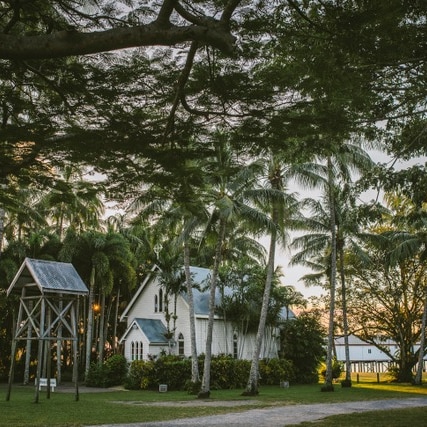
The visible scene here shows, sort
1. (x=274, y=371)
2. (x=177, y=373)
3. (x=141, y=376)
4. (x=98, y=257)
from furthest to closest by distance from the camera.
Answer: (x=98, y=257), (x=274, y=371), (x=141, y=376), (x=177, y=373)

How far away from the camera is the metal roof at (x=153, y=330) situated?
1303 inches

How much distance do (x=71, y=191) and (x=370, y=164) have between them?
19164mm

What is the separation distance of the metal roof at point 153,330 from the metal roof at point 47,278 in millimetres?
13210

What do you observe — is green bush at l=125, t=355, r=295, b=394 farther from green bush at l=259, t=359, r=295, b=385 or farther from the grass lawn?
the grass lawn

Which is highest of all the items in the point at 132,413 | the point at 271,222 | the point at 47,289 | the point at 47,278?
the point at 271,222

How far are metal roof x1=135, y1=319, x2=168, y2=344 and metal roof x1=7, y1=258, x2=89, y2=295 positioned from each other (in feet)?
43.3

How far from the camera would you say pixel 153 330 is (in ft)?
112

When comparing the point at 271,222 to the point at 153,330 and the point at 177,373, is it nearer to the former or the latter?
the point at 177,373

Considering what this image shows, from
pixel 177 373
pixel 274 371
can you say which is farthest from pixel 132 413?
pixel 274 371

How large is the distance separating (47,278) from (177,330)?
16.1 meters

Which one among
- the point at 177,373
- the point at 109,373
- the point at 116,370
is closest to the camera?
the point at 177,373

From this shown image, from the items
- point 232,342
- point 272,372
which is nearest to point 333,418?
point 272,372

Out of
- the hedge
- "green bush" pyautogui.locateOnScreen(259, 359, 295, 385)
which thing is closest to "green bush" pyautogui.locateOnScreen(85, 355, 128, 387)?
the hedge

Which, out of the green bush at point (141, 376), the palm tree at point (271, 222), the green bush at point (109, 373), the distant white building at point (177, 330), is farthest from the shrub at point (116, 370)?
the palm tree at point (271, 222)
